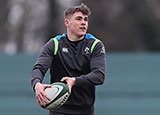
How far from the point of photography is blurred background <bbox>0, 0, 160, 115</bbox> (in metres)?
12.2

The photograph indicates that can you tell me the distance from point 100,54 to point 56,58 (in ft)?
1.85

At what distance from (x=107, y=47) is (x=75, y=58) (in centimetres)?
2096

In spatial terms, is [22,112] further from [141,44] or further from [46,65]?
[141,44]

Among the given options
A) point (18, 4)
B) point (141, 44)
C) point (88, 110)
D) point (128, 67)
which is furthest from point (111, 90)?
point (141, 44)

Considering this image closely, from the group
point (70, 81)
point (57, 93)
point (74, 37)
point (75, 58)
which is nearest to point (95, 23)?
point (74, 37)

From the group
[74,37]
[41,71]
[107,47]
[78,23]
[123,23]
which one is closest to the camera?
[41,71]

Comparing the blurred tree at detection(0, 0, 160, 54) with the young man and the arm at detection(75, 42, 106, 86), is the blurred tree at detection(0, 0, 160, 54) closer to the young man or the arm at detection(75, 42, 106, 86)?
the young man

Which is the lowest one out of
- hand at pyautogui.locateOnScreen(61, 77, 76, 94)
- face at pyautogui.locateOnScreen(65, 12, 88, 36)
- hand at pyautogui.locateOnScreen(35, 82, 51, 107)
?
hand at pyautogui.locateOnScreen(35, 82, 51, 107)

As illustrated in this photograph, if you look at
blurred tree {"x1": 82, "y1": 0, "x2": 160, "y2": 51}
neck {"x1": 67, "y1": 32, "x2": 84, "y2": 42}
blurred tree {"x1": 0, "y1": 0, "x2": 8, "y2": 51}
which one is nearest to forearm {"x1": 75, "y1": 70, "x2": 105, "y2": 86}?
neck {"x1": 67, "y1": 32, "x2": 84, "y2": 42}

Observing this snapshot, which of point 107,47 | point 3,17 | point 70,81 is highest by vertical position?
point 3,17

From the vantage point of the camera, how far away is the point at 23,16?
2336cm

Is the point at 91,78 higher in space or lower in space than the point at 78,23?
lower

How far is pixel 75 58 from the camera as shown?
545 cm

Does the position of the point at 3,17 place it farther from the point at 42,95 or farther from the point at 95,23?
the point at 42,95
